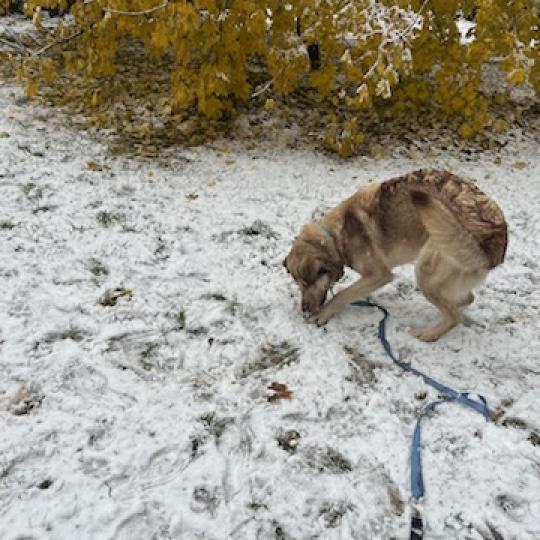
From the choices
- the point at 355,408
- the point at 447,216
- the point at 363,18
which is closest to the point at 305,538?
the point at 355,408

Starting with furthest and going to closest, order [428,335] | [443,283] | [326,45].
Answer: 1. [326,45]
2. [428,335]
3. [443,283]

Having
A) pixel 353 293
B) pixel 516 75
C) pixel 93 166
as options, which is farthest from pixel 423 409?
pixel 93 166

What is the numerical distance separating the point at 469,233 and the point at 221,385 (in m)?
1.77

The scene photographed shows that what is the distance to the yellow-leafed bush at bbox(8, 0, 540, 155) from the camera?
18.2 feet

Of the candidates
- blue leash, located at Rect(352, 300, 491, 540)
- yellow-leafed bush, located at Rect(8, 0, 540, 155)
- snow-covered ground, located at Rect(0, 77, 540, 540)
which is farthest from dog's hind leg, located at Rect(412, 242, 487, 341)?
yellow-leafed bush, located at Rect(8, 0, 540, 155)

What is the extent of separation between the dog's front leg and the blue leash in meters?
0.26

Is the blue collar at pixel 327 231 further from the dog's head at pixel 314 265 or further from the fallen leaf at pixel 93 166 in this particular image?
the fallen leaf at pixel 93 166

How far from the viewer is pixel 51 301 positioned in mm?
3963

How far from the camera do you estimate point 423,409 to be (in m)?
3.28

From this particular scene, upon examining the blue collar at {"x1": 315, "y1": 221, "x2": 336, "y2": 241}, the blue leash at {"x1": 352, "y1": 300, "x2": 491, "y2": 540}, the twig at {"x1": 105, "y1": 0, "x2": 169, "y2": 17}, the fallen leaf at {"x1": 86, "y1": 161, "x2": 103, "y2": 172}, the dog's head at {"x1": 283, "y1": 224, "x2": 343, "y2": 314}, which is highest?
the twig at {"x1": 105, "y1": 0, "x2": 169, "y2": 17}

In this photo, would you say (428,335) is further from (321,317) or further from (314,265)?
(314,265)

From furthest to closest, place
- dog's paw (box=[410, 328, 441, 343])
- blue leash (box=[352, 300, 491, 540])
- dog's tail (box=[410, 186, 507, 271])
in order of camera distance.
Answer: dog's paw (box=[410, 328, 441, 343]) < dog's tail (box=[410, 186, 507, 271]) < blue leash (box=[352, 300, 491, 540])

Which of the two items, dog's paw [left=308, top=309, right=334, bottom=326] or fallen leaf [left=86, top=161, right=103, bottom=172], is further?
fallen leaf [left=86, top=161, right=103, bottom=172]

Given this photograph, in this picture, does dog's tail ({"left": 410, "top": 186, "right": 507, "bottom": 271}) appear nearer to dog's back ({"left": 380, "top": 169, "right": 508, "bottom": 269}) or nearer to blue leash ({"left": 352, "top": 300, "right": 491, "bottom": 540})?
dog's back ({"left": 380, "top": 169, "right": 508, "bottom": 269})
